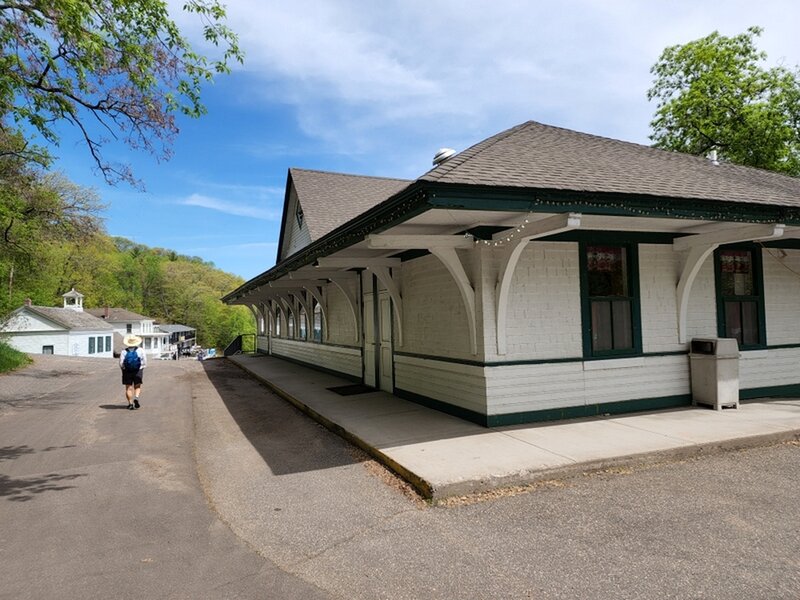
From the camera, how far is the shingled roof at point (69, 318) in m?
38.1

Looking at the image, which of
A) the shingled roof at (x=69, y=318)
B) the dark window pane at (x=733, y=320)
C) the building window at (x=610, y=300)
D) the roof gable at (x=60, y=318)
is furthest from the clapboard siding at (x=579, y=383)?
the shingled roof at (x=69, y=318)

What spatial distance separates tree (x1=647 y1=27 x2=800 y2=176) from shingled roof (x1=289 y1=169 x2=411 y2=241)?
17178mm

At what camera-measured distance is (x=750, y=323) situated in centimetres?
853

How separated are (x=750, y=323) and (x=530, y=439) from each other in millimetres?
5371

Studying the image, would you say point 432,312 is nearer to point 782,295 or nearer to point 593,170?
point 593,170

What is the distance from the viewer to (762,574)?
3070 mm

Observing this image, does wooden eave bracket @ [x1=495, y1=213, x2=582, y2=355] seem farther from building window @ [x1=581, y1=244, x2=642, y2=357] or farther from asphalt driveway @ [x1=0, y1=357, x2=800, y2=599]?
asphalt driveway @ [x1=0, y1=357, x2=800, y2=599]

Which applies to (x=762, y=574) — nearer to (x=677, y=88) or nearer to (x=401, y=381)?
(x=401, y=381)

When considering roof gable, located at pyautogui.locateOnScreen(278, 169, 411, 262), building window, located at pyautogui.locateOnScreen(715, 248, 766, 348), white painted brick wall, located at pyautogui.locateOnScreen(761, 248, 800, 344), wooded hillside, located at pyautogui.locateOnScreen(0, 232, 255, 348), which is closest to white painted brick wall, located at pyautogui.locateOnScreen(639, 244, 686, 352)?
building window, located at pyautogui.locateOnScreen(715, 248, 766, 348)

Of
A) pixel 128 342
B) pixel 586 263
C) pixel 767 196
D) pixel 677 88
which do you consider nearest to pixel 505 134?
pixel 586 263

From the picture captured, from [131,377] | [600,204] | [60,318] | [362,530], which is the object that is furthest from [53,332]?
[600,204]

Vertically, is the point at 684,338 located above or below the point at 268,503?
above

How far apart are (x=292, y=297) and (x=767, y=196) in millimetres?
14211

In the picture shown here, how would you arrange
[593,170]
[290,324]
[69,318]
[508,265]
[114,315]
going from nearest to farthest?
1. [508,265]
2. [593,170]
3. [290,324]
4. [69,318]
5. [114,315]
